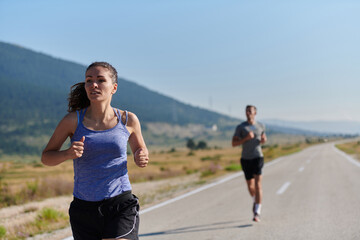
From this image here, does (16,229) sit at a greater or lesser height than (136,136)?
lesser

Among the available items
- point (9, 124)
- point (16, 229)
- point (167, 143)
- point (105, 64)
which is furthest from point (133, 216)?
point (167, 143)

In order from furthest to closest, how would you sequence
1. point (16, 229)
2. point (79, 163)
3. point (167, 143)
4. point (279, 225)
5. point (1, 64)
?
point (1, 64)
point (167, 143)
point (16, 229)
point (279, 225)
point (79, 163)

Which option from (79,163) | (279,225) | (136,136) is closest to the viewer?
(79,163)

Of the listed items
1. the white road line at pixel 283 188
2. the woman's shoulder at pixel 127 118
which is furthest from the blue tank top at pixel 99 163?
the white road line at pixel 283 188

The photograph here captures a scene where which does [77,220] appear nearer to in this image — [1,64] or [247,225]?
[247,225]

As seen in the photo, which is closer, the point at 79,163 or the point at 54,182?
the point at 79,163

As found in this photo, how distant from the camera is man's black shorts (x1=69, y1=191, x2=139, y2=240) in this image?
116 inches

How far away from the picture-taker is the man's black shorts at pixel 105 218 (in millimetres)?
2936

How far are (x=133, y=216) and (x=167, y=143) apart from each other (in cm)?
13484

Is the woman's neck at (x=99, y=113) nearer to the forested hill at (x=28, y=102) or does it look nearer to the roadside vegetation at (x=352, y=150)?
the roadside vegetation at (x=352, y=150)

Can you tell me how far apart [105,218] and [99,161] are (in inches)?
17.2

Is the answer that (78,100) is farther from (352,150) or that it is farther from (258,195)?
(352,150)

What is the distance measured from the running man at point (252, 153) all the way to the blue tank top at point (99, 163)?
15.6ft

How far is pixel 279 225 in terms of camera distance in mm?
6910
